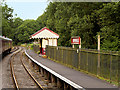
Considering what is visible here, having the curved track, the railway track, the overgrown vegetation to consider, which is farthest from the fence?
the overgrown vegetation

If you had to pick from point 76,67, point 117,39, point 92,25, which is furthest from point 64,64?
point 92,25

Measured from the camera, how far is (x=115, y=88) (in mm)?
9773

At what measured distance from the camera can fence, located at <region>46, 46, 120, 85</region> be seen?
1058 cm

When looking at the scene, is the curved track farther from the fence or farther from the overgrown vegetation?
the overgrown vegetation

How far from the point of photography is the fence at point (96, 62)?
1058 cm

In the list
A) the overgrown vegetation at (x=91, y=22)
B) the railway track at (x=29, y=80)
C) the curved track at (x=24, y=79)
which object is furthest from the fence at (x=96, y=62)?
the overgrown vegetation at (x=91, y=22)

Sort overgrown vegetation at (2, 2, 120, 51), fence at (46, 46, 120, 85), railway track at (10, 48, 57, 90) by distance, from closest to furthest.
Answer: fence at (46, 46, 120, 85), railway track at (10, 48, 57, 90), overgrown vegetation at (2, 2, 120, 51)

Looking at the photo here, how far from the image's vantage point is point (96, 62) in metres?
12.6

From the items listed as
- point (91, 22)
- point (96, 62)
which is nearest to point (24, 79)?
point (96, 62)

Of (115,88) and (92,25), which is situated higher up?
(92,25)

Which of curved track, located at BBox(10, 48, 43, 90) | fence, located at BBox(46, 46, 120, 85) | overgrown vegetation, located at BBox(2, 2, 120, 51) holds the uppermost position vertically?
overgrown vegetation, located at BBox(2, 2, 120, 51)

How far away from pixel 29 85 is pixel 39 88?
1187 millimetres

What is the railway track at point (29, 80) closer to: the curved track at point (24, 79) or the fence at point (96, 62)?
the curved track at point (24, 79)

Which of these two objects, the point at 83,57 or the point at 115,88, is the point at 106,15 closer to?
the point at 83,57
